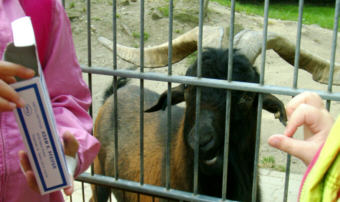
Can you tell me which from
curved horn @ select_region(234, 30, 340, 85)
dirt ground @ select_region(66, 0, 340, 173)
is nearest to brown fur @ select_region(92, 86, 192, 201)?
curved horn @ select_region(234, 30, 340, 85)

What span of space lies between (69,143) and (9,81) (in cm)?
34

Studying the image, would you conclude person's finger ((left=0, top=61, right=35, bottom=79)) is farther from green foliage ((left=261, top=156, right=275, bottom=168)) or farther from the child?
green foliage ((left=261, top=156, right=275, bottom=168))

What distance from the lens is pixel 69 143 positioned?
63.9 inches

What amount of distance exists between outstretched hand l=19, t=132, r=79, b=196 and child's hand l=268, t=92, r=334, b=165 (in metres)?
0.68

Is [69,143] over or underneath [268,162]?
over

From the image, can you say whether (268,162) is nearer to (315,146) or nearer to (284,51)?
(284,51)

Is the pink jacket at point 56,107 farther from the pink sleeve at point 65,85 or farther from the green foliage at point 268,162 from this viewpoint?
the green foliage at point 268,162

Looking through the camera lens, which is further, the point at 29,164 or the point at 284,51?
the point at 284,51

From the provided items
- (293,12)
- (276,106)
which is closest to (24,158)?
(276,106)

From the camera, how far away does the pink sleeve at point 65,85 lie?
188 centimetres

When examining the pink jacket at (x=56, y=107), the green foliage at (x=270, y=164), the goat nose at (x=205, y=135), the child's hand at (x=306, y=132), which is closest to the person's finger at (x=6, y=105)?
the pink jacket at (x=56, y=107)

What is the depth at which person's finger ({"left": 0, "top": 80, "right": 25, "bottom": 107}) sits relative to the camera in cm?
135

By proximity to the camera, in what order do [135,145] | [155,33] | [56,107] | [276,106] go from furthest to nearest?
[155,33] < [135,145] < [276,106] < [56,107]

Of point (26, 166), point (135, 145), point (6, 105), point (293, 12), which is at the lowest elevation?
point (293, 12)
